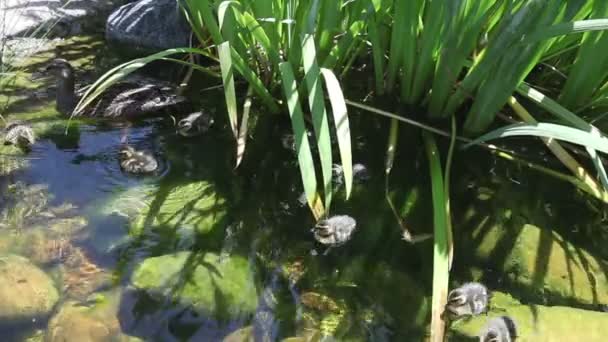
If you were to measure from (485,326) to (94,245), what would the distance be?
1.81 metres

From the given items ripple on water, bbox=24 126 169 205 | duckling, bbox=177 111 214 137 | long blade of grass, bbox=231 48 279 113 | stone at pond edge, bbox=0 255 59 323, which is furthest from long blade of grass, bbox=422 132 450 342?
stone at pond edge, bbox=0 255 59 323

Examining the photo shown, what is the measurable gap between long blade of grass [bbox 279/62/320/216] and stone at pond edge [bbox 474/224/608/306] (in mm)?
896

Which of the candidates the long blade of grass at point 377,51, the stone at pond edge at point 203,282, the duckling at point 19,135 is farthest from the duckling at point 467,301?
the duckling at point 19,135

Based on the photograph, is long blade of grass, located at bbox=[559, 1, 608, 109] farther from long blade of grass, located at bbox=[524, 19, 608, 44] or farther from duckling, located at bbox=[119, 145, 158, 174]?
duckling, located at bbox=[119, 145, 158, 174]

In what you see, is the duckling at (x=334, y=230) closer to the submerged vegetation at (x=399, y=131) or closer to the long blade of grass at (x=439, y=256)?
the submerged vegetation at (x=399, y=131)

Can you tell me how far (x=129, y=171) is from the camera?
3.21 m

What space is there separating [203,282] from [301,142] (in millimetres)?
766

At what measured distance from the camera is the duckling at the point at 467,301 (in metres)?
2.45

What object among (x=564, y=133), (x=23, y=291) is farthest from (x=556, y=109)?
(x=23, y=291)

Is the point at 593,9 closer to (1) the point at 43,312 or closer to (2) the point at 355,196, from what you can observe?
(2) the point at 355,196

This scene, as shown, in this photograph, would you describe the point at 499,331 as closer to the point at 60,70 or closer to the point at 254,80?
the point at 254,80

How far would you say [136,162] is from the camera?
321 centimetres

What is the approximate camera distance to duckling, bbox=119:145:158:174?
3.20 meters

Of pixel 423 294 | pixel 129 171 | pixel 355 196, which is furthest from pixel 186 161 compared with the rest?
pixel 423 294
